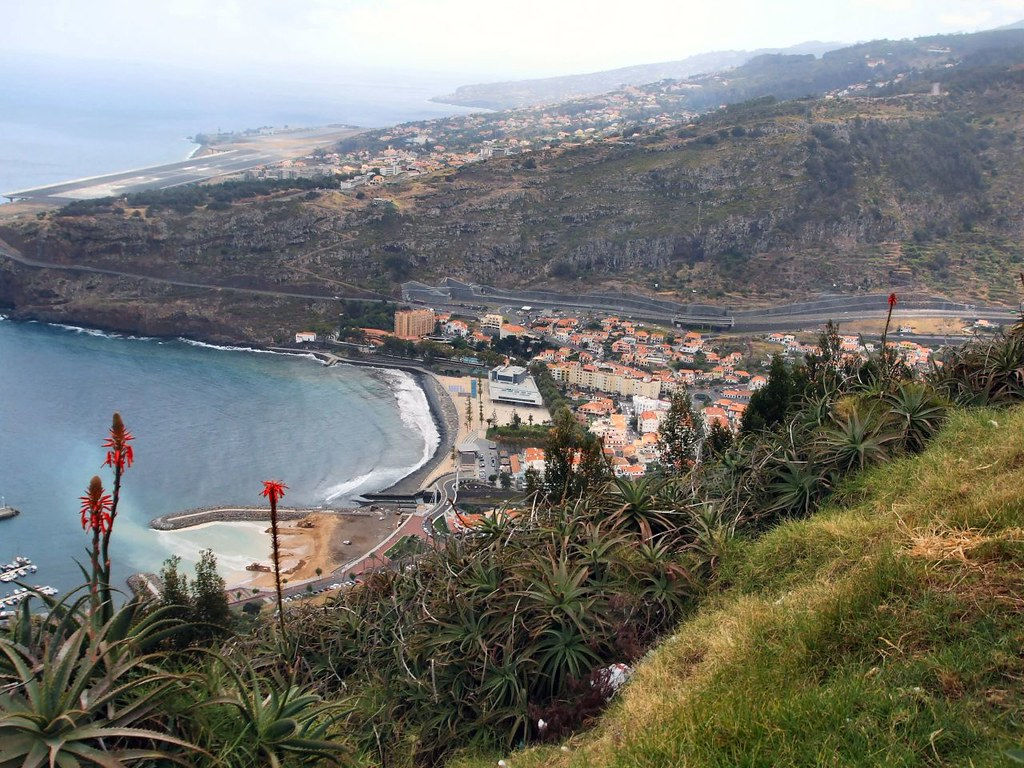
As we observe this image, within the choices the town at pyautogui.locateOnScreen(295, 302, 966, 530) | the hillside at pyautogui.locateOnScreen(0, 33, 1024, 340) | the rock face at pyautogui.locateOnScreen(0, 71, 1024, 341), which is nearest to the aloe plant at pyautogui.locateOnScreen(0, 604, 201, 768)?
the town at pyautogui.locateOnScreen(295, 302, 966, 530)

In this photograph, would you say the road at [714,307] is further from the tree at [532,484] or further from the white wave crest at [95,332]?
the tree at [532,484]

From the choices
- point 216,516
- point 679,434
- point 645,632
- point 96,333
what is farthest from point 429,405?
point 645,632

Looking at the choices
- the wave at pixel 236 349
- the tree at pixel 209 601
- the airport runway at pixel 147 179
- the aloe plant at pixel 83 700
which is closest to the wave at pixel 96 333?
the wave at pixel 236 349

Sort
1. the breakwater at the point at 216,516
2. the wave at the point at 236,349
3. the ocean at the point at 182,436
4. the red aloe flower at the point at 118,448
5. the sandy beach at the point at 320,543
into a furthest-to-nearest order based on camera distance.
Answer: the wave at the point at 236,349
the breakwater at the point at 216,516
the ocean at the point at 182,436
the sandy beach at the point at 320,543
the red aloe flower at the point at 118,448

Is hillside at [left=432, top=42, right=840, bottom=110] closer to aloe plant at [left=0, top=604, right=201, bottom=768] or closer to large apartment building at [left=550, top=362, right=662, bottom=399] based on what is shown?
large apartment building at [left=550, top=362, right=662, bottom=399]

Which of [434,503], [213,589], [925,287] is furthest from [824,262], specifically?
[213,589]

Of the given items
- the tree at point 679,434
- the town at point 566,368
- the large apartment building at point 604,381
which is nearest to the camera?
the tree at point 679,434

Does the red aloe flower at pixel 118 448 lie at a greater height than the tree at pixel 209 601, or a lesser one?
greater
